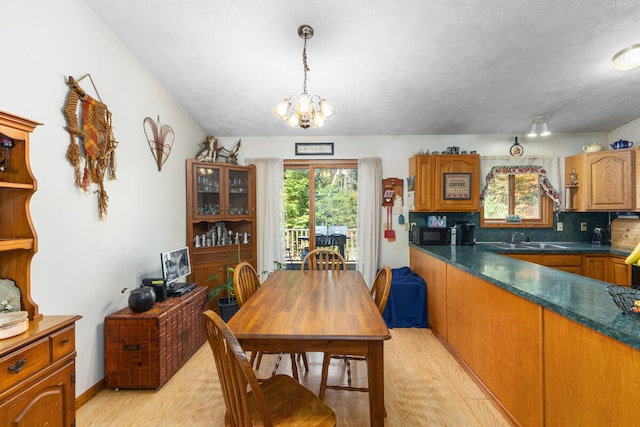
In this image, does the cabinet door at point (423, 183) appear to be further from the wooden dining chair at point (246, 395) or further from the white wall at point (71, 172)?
the white wall at point (71, 172)

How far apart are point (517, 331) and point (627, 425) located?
60 centimetres

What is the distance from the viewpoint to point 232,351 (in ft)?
3.15

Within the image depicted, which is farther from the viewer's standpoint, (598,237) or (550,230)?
(550,230)

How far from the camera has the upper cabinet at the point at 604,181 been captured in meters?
3.11

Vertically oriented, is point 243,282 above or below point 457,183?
below

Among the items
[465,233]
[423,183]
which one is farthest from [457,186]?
[465,233]

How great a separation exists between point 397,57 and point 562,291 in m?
2.04

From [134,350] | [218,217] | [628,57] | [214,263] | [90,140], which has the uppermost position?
[628,57]

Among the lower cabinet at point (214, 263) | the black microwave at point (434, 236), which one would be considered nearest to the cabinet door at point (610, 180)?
the black microwave at point (434, 236)

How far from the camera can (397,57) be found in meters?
2.33

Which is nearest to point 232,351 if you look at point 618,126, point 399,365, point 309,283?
point 309,283

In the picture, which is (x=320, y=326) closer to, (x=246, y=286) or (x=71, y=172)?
(x=246, y=286)

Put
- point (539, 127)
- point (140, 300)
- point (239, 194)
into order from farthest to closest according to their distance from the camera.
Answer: point (239, 194), point (539, 127), point (140, 300)

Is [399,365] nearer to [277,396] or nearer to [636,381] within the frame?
[277,396]
